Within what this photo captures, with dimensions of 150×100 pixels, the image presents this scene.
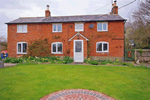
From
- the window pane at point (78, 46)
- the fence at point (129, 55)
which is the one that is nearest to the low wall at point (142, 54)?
the fence at point (129, 55)

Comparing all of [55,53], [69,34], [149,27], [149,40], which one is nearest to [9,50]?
→ [55,53]

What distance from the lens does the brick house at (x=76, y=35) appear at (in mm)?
14312

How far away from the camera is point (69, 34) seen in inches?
608

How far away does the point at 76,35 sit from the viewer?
46.6 ft

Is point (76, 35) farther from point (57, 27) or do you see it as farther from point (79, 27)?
point (57, 27)

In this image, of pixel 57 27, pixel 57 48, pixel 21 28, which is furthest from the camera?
pixel 21 28

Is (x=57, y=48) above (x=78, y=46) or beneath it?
beneath

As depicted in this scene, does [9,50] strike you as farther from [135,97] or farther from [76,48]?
[135,97]

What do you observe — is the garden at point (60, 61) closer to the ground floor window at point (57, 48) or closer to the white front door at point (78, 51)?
the white front door at point (78, 51)

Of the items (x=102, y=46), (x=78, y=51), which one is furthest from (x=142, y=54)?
(x=78, y=51)

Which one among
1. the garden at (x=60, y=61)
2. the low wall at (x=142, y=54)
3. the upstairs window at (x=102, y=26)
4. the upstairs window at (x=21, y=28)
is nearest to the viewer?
the garden at (x=60, y=61)

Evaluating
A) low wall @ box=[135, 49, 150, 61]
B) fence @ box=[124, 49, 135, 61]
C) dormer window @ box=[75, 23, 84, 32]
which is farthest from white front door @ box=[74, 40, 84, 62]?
low wall @ box=[135, 49, 150, 61]

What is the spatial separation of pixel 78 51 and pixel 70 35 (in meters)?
2.86

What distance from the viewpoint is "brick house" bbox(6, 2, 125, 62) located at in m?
14.3
